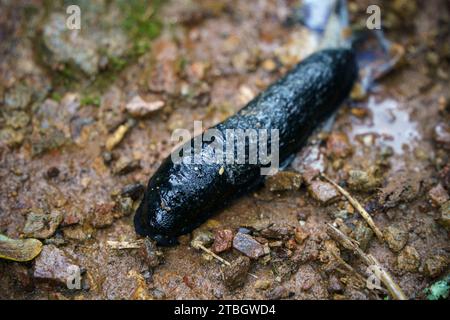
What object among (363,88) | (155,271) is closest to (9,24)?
(155,271)

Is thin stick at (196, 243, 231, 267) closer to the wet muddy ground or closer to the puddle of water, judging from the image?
the wet muddy ground

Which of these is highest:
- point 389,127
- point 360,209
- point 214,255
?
point 389,127

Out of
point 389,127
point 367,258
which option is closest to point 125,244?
point 367,258

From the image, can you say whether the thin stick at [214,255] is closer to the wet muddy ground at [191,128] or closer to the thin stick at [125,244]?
the wet muddy ground at [191,128]

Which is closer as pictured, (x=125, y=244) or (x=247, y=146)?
(x=125, y=244)

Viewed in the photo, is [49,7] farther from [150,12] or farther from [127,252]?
[127,252]

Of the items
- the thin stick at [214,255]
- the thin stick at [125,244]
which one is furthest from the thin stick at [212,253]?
the thin stick at [125,244]

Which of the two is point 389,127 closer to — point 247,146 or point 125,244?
point 247,146
